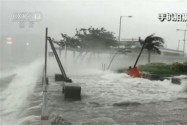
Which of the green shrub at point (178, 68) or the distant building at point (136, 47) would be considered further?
the distant building at point (136, 47)

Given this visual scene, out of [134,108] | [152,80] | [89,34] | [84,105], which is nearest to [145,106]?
[134,108]

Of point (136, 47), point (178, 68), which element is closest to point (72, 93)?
point (178, 68)

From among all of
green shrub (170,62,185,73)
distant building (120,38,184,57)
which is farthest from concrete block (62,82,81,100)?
distant building (120,38,184,57)

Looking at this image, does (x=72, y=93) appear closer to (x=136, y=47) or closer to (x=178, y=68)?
(x=178, y=68)

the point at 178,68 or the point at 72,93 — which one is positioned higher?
the point at 178,68

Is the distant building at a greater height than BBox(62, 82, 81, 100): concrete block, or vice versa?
the distant building

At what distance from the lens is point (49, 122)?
10.0 m

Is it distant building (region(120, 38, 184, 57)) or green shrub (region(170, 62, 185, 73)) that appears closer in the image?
green shrub (region(170, 62, 185, 73))

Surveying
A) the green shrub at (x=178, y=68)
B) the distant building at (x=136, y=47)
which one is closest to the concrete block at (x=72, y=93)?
the green shrub at (x=178, y=68)

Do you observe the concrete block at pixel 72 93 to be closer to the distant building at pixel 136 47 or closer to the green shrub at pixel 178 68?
the green shrub at pixel 178 68

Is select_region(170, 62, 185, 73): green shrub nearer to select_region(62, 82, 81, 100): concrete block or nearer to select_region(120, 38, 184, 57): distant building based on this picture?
select_region(62, 82, 81, 100): concrete block

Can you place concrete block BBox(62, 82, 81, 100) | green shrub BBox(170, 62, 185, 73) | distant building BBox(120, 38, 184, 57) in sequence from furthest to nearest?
distant building BBox(120, 38, 184, 57) < green shrub BBox(170, 62, 185, 73) < concrete block BBox(62, 82, 81, 100)

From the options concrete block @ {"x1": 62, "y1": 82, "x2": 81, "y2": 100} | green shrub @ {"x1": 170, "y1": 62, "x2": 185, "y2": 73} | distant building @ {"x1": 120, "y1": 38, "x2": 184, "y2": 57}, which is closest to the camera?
concrete block @ {"x1": 62, "y1": 82, "x2": 81, "y2": 100}

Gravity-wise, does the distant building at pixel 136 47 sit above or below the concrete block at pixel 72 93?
above
